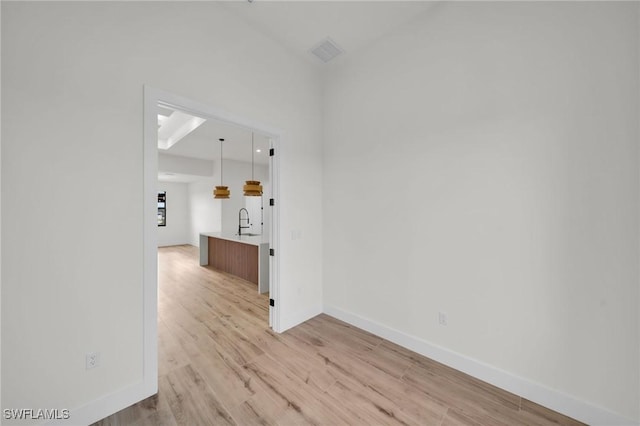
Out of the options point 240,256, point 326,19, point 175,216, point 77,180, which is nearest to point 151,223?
point 77,180

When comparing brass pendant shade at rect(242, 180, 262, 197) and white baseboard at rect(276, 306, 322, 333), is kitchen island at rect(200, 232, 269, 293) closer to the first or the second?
brass pendant shade at rect(242, 180, 262, 197)

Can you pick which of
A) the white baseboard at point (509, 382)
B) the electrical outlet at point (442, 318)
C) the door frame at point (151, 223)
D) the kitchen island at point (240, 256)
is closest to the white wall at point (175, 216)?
the kitchen island at point (240, 256)

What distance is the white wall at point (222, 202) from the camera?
751cm

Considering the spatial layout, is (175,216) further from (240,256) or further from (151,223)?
(151,223)

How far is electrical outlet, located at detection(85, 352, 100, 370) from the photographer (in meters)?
1.56

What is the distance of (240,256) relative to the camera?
16.8 ft

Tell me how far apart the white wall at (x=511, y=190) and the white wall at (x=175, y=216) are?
9379mm

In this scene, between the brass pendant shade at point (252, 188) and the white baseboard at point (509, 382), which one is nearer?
the white baseboard at point (509, 382)

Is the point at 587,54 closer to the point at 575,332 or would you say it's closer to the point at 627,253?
the point at 627,253

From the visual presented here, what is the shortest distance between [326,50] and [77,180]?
278 centimetres

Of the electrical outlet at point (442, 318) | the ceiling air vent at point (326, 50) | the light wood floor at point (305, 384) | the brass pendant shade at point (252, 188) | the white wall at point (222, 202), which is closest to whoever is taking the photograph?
the light wood floor at point (305, 384)

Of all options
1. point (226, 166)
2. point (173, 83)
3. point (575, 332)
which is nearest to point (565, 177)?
point (575, 332)

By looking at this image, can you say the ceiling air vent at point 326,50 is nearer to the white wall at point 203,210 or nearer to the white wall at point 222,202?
the white wall at point 222,202

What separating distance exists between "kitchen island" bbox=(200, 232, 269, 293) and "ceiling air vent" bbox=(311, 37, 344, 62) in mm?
3038
